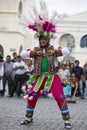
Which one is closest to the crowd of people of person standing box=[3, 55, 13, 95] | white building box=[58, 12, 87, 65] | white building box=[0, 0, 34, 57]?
Answer: person standing box=[3, 55, 13, 95]

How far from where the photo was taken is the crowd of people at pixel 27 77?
19609 millimetres

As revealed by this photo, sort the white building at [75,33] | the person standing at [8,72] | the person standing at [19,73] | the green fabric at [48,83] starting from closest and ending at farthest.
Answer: the green fabric at [48,83] < the person standing at [19,73] < the person standing at [8,72] < the white building at [75,33]

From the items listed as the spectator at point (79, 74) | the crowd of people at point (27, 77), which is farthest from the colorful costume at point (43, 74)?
the spectator at point (79, 74)

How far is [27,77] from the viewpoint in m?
19.8

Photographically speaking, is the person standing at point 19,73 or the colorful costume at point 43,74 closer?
the colorful costume at point 43,74

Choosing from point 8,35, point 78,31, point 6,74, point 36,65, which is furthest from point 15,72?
point 78,31

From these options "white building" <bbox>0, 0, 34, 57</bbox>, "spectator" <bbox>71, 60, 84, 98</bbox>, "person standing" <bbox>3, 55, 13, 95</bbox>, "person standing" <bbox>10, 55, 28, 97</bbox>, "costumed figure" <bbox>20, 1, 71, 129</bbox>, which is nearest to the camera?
"costumed figure" <bbox>20, 1, 71, 129</bbox>

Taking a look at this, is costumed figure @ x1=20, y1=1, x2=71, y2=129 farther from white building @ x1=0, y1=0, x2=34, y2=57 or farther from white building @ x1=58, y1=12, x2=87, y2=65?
white building @ x1=58, y1=12, x2=87, y2=65

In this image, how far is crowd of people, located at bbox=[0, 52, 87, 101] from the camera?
19.6 metres

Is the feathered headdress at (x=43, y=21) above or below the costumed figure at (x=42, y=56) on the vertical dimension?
above

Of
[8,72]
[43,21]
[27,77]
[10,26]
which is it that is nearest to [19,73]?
[27,77]

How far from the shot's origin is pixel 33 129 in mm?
9219

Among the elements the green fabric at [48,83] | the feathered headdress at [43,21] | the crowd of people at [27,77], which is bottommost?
the crowd of people at [27,77]

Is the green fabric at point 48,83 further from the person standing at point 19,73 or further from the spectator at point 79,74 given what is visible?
the spectator at point 79,74
